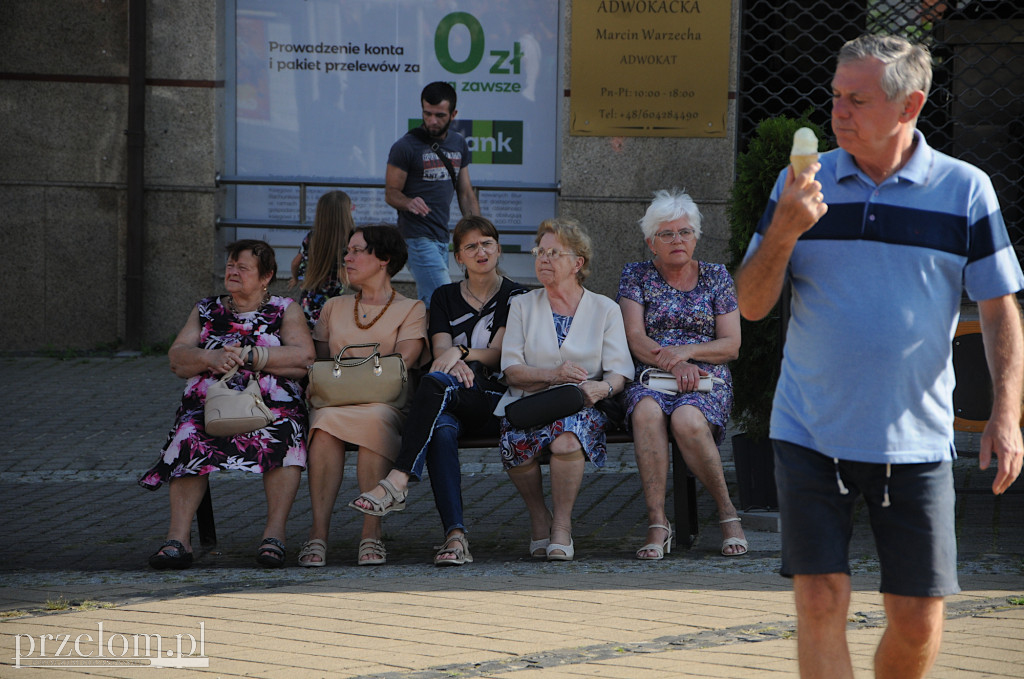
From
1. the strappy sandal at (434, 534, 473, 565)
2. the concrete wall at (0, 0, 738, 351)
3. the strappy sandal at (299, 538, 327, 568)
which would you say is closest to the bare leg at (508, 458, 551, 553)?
the strappy sandal at (434, 534, 473, 565)

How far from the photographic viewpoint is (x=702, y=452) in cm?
539

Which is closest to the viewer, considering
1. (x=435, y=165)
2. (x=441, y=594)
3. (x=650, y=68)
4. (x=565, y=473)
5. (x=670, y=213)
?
(x=441, y=594)

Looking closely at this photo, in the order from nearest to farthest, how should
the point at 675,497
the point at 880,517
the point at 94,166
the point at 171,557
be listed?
the point at 880,517 → the point at 171,557 → the point at 675,497 → the point at 94,166

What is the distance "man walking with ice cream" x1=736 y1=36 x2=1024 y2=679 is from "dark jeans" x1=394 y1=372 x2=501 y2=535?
8.47 feet

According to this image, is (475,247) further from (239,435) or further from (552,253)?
(239,435)

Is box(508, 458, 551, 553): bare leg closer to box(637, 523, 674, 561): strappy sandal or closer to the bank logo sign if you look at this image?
box(637, 523, 674, 561): strappy sandal

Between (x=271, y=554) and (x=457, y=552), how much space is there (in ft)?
2.60

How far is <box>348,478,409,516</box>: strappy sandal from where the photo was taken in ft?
17.1

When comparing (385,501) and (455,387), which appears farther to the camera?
(455,387)

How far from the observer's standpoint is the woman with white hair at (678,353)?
17.7 feet

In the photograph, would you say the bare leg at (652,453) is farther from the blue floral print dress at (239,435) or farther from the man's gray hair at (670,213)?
the blue floral print dress at (239,435)

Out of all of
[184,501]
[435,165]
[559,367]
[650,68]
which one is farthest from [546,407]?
[650,68]

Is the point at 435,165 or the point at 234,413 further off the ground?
the point at 435,165

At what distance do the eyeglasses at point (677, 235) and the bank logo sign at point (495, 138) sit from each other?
18.3 feet
